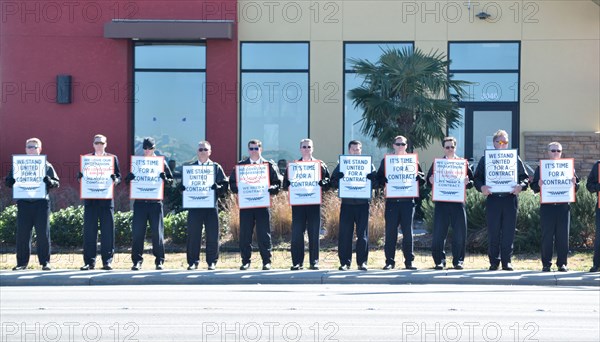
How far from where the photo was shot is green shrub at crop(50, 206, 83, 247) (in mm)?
18547

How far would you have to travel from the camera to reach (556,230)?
15.3 metres

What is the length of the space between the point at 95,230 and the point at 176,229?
3127 mm

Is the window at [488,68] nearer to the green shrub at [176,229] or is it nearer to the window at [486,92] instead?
the window at [486,92]

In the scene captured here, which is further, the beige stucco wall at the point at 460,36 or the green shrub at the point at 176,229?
the beige stucco wall at the point at 460,36

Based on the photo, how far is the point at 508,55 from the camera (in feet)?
83.0

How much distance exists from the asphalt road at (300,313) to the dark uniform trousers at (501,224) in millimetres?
1442

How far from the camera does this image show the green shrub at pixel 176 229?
18.7 meters

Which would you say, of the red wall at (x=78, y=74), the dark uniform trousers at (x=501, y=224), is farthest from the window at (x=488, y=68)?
the dark uniform trousers at (x=501, y=224)

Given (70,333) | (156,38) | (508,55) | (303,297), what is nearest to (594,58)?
(508,55)

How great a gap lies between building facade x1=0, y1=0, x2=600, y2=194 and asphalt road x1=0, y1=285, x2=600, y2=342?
1163cm

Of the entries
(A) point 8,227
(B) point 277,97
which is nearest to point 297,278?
(A) point 8,227

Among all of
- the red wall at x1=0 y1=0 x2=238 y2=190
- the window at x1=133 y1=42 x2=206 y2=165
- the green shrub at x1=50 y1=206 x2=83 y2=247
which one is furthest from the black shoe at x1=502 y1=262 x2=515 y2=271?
the window at x1=133 y1=42 x2=206 y2=165

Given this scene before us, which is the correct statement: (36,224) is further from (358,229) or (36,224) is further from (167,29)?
(167,29)

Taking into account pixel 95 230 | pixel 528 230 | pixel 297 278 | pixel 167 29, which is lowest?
pixel 297 278
